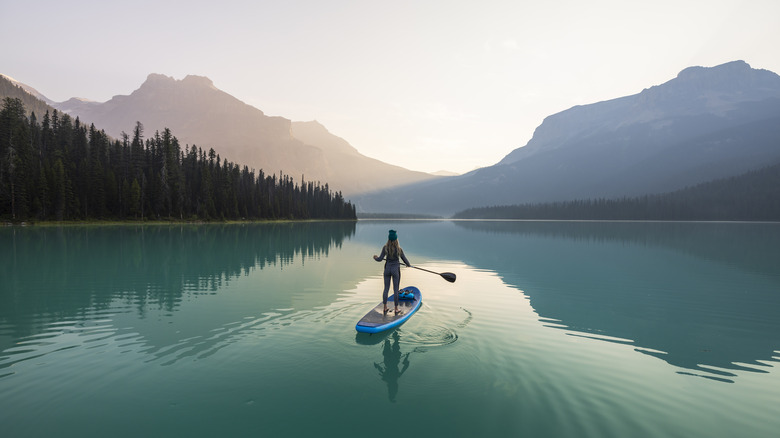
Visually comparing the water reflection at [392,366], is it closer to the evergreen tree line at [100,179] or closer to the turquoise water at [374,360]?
the turquoise water at [374,360]

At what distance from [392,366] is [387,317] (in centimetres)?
453

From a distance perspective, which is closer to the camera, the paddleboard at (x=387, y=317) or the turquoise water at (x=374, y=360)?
the turquoise water at (x=374, y=360)

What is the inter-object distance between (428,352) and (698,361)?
10.0m

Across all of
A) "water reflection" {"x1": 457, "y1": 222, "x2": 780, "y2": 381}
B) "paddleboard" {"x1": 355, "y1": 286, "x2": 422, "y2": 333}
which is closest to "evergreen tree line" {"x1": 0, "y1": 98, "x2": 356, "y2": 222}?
"water reflection" {"x1": 457, "y1": 222, "x2": 780, "y2": 381}

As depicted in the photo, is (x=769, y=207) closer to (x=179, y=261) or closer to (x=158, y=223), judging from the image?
(x=179, y=261)

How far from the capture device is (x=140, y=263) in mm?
34469

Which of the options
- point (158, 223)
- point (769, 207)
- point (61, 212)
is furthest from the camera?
point (769, 207)

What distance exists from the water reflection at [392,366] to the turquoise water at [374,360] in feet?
0.24

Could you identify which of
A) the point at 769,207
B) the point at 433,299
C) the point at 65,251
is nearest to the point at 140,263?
the point at 65,251

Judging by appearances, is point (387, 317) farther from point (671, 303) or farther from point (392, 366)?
point (671, 303)

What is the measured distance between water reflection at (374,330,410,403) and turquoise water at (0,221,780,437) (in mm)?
73

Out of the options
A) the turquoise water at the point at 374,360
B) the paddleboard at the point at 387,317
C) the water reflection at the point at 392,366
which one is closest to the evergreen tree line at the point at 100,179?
the turquoise water at the point at 374,360

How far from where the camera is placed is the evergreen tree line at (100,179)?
9319cm

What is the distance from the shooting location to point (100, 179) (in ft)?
353
